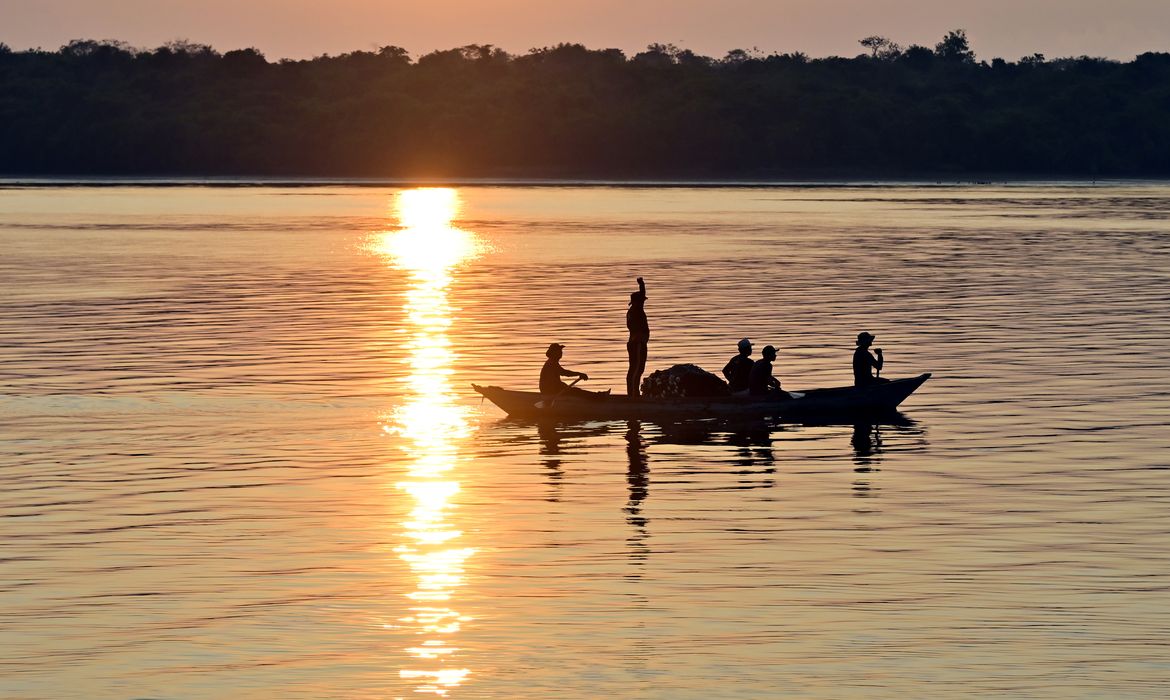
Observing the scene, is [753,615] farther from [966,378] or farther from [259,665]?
[966,378]

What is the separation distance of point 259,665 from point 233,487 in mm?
11180

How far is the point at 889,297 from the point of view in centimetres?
7531

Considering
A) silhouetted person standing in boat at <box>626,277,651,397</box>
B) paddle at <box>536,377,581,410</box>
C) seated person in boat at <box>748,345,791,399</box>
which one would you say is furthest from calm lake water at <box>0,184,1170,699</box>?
silhouetted person standing in boat at <box>626,277,651,397</box>

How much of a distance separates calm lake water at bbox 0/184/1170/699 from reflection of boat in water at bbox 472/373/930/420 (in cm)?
41

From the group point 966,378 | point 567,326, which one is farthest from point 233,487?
point 567,326

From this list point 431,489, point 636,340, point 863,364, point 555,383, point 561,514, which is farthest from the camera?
point 863,364

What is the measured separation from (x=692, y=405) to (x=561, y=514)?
1035 centimetres

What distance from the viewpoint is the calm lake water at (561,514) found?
20.0 metres

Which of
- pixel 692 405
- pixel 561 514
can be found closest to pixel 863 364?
pixel 692 405

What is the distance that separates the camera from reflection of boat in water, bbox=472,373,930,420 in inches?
1501

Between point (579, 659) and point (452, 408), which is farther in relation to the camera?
point (452, 408)

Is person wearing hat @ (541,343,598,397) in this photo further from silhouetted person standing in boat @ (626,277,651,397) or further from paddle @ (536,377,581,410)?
silhouetted person standing in boat @ (626,277,651,397)

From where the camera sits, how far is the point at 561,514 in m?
28.3

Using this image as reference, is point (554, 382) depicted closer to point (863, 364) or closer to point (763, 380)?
point (763, 380)
